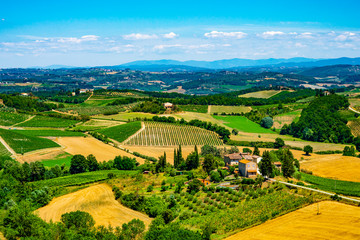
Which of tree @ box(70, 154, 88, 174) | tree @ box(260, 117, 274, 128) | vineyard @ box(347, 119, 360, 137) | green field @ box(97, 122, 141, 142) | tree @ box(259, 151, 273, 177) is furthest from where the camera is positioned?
tree @ box(260, 117, 274, 128)

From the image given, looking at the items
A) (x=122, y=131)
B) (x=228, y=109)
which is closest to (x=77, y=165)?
(x=122, y=131)

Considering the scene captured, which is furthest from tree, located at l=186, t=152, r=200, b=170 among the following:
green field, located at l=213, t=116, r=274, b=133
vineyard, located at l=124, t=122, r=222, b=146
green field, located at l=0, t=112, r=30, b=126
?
green field, located at l=0, t=112, r=30, b=126

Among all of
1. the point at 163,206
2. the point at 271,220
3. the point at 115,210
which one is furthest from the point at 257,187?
the point at 115,210

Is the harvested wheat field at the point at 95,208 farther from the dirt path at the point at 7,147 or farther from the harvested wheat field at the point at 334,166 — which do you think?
the harvested wheat field at the point at 334,166

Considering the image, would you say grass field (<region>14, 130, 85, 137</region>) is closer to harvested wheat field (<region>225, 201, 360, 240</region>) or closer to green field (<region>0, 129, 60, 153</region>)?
green field (<region>0, 129, 60, 153</region>)

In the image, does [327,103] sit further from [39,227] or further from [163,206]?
[39,227]

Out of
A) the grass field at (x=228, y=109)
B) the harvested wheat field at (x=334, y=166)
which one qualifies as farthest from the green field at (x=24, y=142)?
the grass field at (x=228, y=109)
